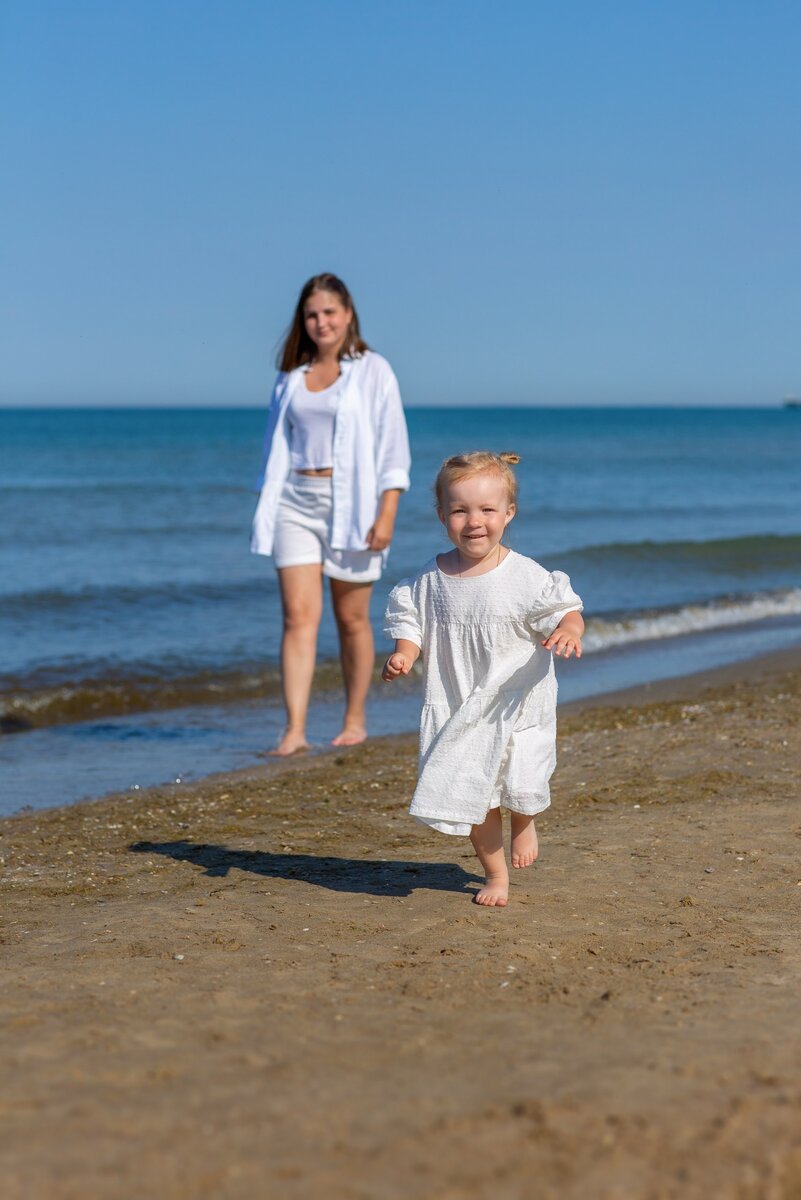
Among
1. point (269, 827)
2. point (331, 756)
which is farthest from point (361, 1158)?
point (331, 756)

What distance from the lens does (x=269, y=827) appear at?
515 centimetres

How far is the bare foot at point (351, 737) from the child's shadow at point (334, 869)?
7.11ft

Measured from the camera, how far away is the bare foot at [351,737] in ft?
23.1

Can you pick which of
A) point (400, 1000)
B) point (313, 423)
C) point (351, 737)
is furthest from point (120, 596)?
point (400, 1000)

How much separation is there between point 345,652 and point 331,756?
1.85 feet

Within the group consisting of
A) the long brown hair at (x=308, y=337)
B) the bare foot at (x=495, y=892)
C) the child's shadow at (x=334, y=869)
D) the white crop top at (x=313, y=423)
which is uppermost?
the long brown hair at (x=308, y=337)

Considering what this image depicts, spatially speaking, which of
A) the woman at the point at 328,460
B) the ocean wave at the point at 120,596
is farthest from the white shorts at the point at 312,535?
the ocean wave at the point at 120,596

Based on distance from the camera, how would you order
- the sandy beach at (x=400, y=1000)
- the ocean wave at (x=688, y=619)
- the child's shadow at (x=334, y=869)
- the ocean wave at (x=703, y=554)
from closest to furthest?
the sandy beach at (x=400, y=1000), the child's shadow at (x=334, y=869), the ocean wave at (x=688, y=619), the ocean wave at (x=703, y=554)

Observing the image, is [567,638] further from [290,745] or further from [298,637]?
[290,745]

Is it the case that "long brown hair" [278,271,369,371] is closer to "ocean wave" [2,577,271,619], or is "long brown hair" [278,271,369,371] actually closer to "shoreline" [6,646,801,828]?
"shoreline" [6,646,801,828]

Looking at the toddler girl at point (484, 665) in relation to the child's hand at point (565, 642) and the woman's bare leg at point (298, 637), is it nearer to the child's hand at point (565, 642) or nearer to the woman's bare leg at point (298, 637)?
the child's hand at point (565, 642)

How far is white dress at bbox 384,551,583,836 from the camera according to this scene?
12.4ft

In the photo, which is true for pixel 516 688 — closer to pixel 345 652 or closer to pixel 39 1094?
pixel 39 1094

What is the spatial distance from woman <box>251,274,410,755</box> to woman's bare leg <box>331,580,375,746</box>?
3 centimetres
